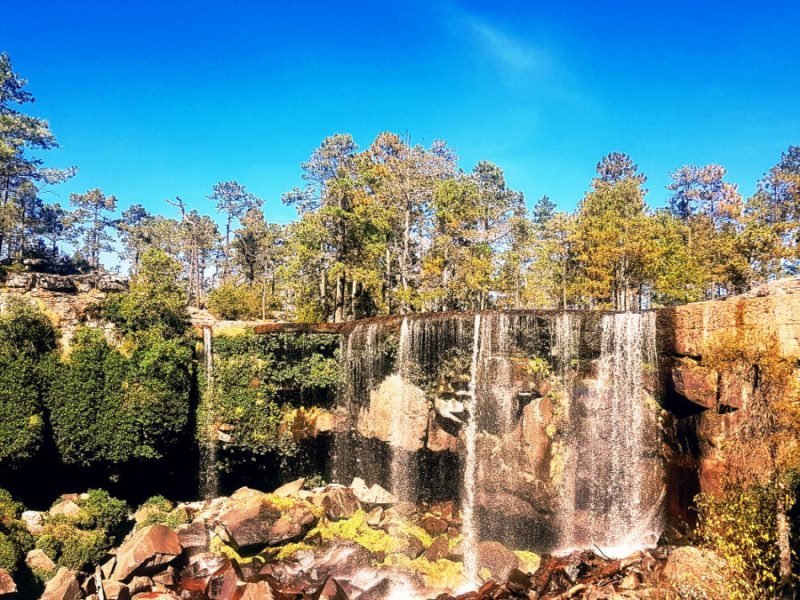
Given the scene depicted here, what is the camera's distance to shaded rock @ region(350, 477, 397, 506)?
2141 cm

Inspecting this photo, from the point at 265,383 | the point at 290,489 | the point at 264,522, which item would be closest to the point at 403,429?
the point at 290,489

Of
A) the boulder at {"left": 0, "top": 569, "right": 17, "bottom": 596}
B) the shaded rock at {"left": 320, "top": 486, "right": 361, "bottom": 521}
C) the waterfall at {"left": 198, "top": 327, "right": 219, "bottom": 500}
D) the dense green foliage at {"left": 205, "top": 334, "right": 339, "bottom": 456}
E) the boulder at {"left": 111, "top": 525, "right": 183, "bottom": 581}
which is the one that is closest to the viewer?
the boulder at {"left": 0, "top": 569, "right": 17, "bottom": 596}

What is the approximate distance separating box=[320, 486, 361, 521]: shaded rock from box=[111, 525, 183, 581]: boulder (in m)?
5.71

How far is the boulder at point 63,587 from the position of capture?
15484 millimetres

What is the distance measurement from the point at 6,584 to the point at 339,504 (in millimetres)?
11093

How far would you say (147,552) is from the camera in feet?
56.5

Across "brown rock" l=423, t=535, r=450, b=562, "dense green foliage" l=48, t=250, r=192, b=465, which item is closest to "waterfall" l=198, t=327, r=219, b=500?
"dense green foliage" l=48, t=250, r=192, b=465

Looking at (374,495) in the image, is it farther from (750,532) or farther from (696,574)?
(750,532)

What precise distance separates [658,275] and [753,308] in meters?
18.5

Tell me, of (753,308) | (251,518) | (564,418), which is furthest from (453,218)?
(251,518)

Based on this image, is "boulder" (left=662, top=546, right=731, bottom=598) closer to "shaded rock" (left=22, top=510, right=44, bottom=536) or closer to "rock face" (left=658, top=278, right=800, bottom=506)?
"rock face" (left=658, top=278, right=800, bottom=506)

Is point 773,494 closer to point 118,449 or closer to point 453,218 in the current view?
point 453,218

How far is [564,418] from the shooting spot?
18.8 metres

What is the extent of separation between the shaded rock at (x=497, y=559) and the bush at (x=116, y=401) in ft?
44.5
